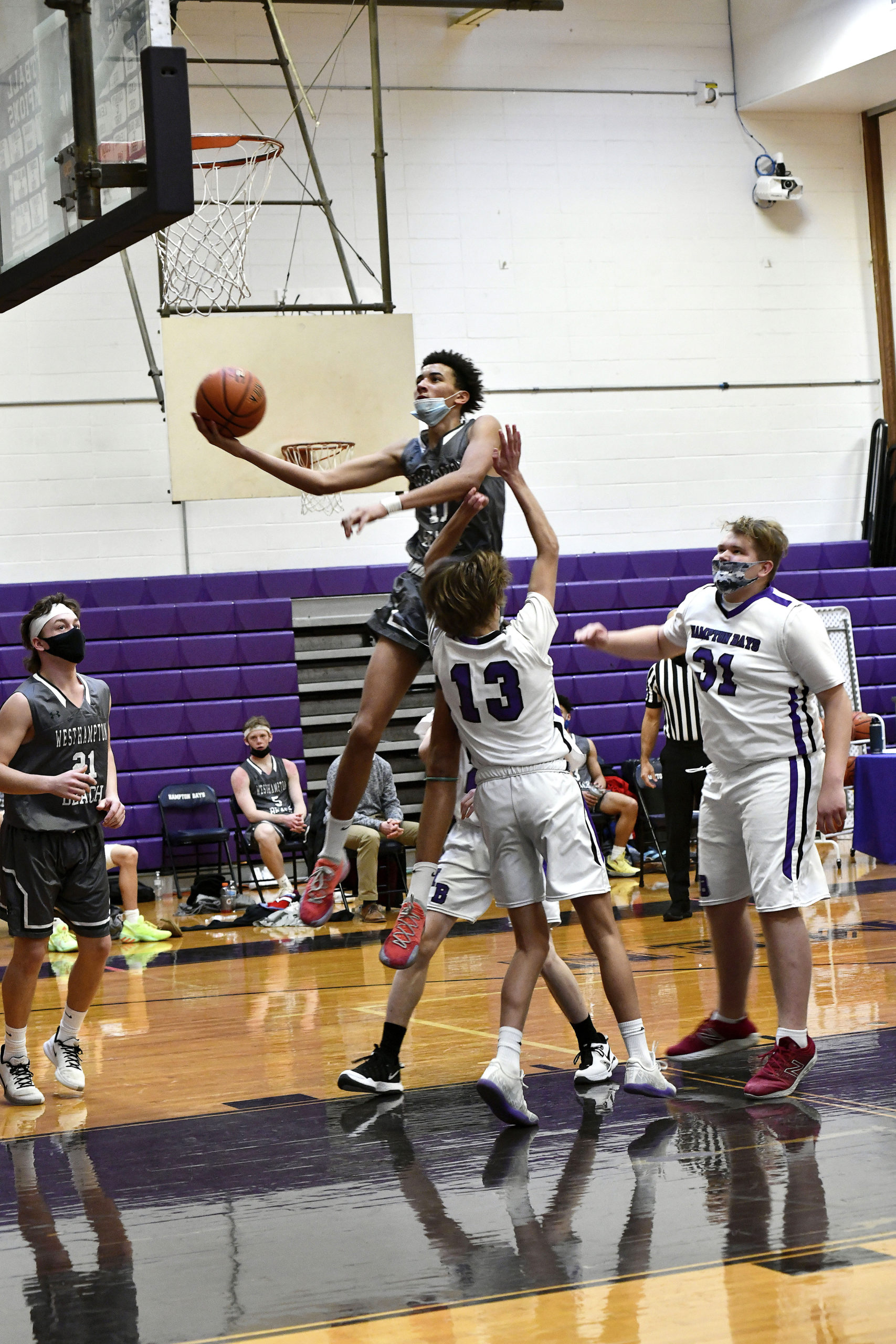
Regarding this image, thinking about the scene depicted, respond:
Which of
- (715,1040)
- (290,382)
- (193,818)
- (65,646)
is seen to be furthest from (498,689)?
(193,818)

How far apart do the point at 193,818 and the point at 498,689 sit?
25.3ft

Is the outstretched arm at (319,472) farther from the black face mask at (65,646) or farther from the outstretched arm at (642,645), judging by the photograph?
the black face mask at (65,646)

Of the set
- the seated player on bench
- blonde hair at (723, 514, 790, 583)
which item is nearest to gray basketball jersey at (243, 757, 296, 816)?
the seated player on bench

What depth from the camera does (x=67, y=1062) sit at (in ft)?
16.4

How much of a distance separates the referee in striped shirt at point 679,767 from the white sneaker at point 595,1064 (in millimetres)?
3873

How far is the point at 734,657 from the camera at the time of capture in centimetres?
434

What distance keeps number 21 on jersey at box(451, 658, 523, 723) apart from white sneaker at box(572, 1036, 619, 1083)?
1.10 metres

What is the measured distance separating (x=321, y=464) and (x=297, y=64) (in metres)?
4.83

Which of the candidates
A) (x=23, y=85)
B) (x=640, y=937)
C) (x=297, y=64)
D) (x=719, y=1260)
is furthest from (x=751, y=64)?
(x=719, y=1260)

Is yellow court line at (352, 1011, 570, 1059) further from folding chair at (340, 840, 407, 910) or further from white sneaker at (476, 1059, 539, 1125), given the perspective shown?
folding chair at (340, 840, 407, 910)

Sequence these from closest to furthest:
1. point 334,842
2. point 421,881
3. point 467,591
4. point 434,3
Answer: point 467,591, point 421,881, point 334,842, point 434,3

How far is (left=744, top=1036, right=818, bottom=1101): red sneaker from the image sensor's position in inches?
165

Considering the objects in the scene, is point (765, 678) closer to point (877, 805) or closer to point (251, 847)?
point (877, 805)

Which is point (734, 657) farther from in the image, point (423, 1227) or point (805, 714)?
point (423, 1227)
